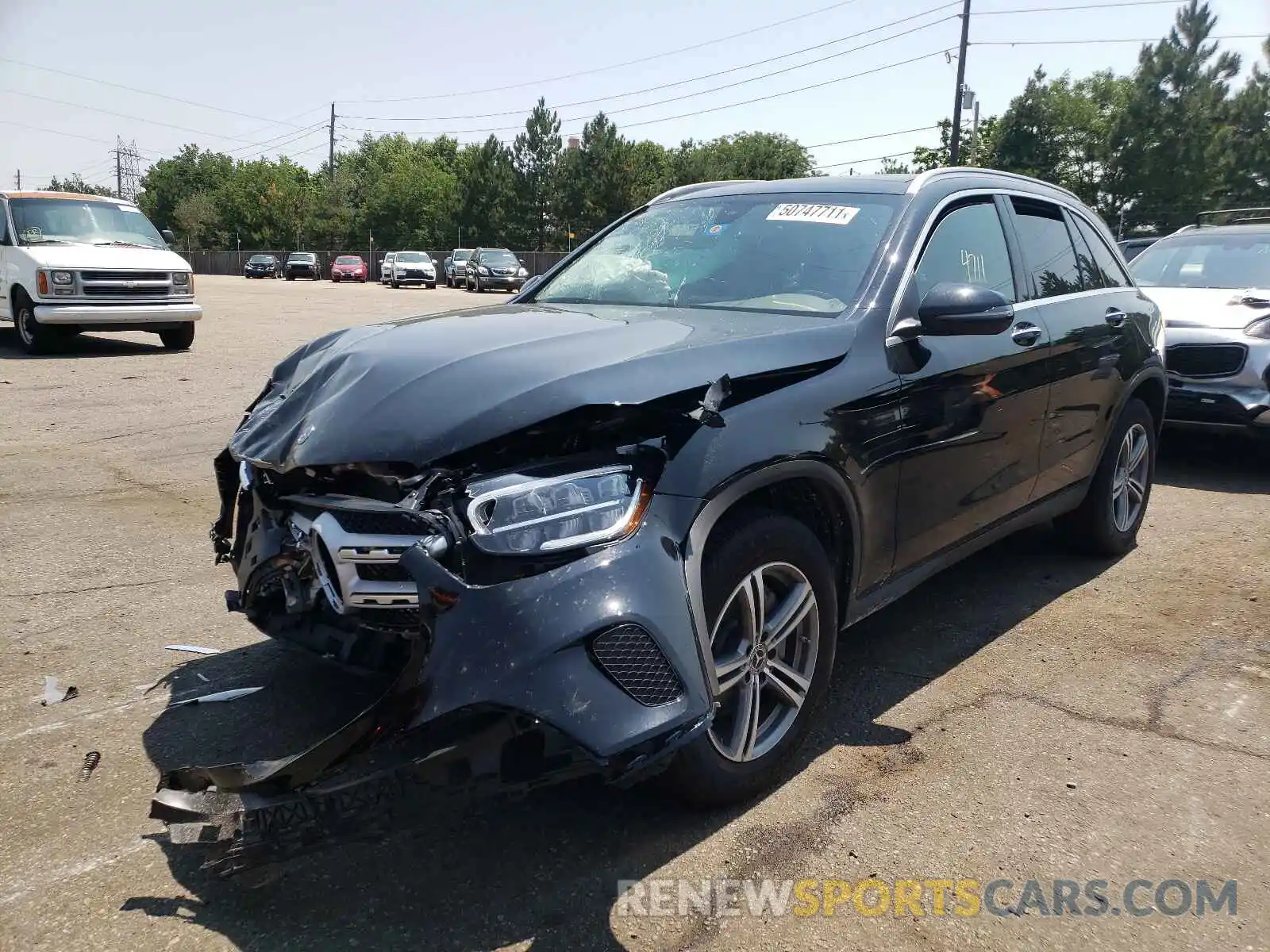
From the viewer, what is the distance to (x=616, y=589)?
2.34 m

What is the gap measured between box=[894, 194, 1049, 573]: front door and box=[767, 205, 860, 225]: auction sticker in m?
0.32

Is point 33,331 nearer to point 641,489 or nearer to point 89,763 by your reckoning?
point 89,763

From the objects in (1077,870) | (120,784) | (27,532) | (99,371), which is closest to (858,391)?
(1077,870)

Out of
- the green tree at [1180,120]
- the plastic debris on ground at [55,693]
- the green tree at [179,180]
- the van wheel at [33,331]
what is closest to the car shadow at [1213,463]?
the plastic debris on ground at [55,693]

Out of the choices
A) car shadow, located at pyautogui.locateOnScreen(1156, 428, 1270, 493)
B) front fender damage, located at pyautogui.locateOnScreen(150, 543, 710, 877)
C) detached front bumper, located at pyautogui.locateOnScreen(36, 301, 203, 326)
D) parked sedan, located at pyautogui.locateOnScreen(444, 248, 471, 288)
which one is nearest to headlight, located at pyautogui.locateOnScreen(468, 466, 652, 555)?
front fender damage, located at pyautogui.locateOnScreen(150, 543, 710, 877)

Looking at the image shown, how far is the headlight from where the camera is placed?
2.33 meters

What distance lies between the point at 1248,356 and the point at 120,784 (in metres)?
7.42

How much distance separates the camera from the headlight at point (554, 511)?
7.66 ft

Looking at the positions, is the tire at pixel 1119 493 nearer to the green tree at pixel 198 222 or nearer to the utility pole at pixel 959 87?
the utility pole at pixel 959 87

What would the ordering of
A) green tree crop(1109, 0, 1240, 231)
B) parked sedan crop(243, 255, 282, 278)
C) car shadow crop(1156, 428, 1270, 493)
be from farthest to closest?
1. parked sedan crop(243, 255, 282, 278)
2. green tree crop(1109, 0, 1240, 231)
3. car shadow crop(1156, 428, 1270, 493)

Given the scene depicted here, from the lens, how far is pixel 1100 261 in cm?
520

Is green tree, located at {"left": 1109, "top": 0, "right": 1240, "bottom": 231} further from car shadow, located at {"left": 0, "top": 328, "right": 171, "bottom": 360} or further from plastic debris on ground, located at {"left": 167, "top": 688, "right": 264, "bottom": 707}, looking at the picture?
plastic debris on ground, located at {"left": 167, "top": 688, "right": 264, "bottom": 707}

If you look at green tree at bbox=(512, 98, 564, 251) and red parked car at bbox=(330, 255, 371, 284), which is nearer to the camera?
red parked car at bbox=(330, 255, 371, 284)

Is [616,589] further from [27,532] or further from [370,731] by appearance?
[27,532]
